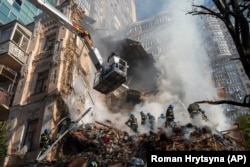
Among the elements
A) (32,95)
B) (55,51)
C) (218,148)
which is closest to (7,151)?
(32,95)

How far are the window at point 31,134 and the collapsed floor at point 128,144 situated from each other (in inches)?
73.7

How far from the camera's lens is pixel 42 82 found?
1720 centimetres

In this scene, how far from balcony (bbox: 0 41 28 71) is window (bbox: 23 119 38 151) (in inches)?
200

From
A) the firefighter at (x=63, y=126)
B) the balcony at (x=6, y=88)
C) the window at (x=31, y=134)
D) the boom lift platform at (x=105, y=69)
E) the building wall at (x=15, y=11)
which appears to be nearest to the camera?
the firefighter at (x=63, y=126)

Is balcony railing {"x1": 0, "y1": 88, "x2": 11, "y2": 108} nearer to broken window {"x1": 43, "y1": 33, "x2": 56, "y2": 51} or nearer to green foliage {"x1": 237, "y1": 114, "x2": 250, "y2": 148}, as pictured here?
broken window {"x1": 43, "y1": 33, "x2": 56, "y2": 51}

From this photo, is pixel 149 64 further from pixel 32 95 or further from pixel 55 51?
pixel 32 95

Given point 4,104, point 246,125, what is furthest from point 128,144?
point 246,125

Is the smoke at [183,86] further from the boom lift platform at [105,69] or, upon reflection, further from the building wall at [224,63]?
the building wall at [224,63]

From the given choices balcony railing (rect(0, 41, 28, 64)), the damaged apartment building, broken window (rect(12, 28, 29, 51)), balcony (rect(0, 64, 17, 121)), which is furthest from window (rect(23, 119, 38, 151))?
broken window (rect(12, 28, 29, 51))

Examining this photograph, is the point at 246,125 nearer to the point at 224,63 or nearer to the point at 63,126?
the point at 63,126

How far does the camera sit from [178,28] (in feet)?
162

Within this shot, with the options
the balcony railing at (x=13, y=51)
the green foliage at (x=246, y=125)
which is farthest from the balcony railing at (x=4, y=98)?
the green foliage at (x=246, y=125)

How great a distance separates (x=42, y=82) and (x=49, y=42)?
3.85 meters

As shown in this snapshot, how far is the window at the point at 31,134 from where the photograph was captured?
563 inches
